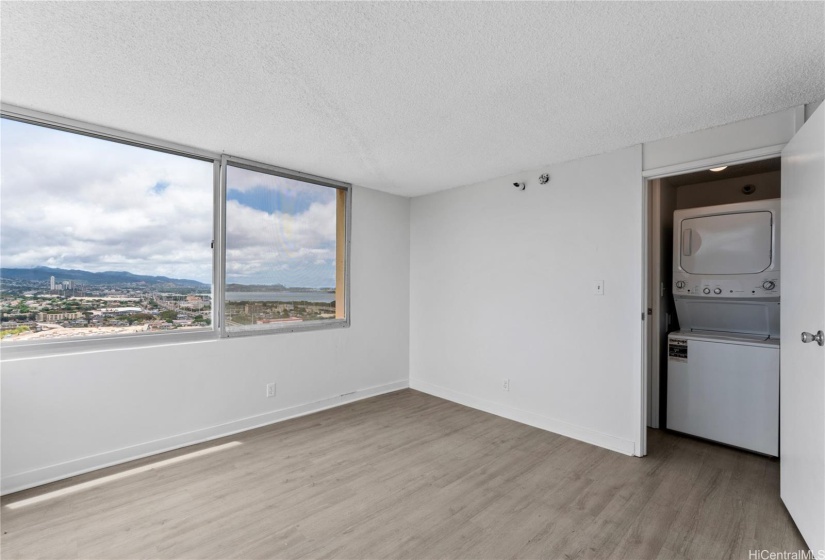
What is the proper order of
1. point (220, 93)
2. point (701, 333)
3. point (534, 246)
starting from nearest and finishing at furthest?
point (220, 93), point (701, 333), point (534, 246)

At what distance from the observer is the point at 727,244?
3.22 m

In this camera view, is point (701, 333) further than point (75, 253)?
Yes

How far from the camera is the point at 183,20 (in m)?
1.60

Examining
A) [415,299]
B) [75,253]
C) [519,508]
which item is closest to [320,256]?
[415,299]

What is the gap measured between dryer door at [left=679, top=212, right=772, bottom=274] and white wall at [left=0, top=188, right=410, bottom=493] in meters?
2.87

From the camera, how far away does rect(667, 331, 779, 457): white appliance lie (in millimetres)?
2865

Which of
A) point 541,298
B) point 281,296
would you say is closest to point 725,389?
point 541,298

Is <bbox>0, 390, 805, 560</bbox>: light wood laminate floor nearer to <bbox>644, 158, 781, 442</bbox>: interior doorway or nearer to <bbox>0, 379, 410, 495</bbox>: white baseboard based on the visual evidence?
<bbox>0, 379, 410, 495</bbox>: white baseboard

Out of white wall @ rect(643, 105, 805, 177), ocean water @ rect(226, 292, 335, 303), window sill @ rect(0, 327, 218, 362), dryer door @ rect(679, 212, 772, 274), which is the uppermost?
white wall @ rect(643, 105, 805, 177)

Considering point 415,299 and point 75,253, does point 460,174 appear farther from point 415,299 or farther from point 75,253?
point 75,253

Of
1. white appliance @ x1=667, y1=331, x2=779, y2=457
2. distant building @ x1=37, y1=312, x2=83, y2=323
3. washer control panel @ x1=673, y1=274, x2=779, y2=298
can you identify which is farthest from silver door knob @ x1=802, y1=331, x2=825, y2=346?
distant building @ x1=37, y1=312, x2=83, y2=323

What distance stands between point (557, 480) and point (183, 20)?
3.19m

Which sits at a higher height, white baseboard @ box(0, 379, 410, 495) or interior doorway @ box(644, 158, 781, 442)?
interior doorway @ box(644, 158, 781, 442)

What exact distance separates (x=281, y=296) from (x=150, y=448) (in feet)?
5.10
